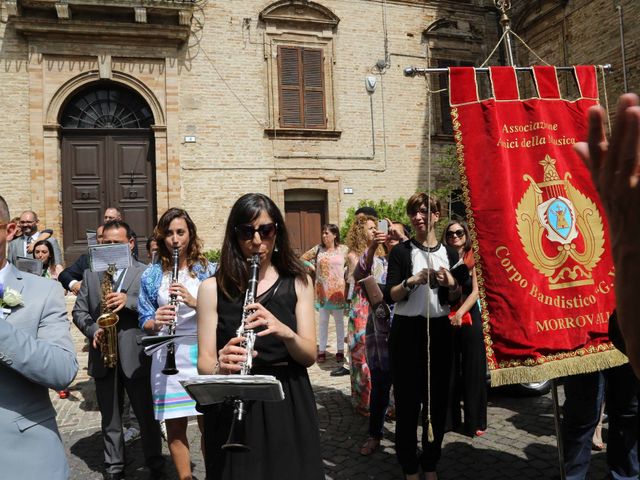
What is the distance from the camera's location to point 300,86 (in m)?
14.3

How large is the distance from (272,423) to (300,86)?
13.2 meters

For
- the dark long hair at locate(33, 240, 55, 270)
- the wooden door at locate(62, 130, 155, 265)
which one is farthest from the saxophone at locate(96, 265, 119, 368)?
the wooden door at locate(62, 130, 155, 265)

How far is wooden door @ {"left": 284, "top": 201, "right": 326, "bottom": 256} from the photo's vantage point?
14.6m

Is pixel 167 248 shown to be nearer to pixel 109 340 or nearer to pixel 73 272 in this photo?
pixel 109 340

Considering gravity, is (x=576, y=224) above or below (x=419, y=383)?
above

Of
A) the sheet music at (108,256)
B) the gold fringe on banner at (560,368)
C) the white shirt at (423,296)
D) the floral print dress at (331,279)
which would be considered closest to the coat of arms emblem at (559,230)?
the gold fringe on banner at (560,368)

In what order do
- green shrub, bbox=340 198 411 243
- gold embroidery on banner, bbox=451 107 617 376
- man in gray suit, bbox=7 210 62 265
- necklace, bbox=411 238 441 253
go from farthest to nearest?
green shrub, bbox=340 198 411 243, man in gray suit, bbox=7 210 62 265, necklace, bbox=411 238 441 253, gold embroidery on banner, bbox=451 107 617 376

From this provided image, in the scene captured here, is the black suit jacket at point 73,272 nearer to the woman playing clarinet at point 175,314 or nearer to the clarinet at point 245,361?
the woman playing clarinet at point 175,314

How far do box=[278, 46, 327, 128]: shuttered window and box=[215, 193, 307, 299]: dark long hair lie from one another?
12.1 m

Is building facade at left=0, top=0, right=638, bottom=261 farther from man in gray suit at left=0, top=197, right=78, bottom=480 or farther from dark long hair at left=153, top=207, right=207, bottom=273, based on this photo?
man in gray suit at left=0, top=197, right=78, bottom=480

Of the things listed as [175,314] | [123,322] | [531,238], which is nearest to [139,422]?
[123,322]

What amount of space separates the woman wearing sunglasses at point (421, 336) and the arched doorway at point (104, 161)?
11.2 m

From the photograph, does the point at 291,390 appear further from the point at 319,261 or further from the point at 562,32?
the point at 562,32

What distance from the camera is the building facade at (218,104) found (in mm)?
12508
